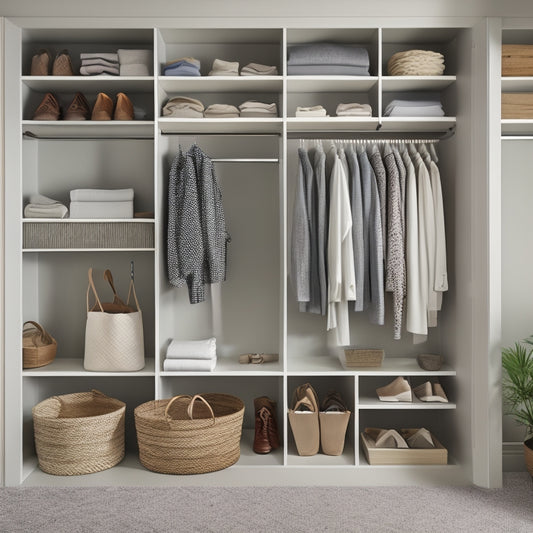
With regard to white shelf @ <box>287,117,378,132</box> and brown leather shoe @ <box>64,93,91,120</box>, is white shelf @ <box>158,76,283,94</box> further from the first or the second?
brown leather shoe @ <box>64,93,91,120</box>

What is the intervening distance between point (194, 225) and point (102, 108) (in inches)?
33.2

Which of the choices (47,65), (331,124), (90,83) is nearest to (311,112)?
(331,124)

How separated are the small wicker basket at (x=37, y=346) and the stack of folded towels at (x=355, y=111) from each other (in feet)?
6.81

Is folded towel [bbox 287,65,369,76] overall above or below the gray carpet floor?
above

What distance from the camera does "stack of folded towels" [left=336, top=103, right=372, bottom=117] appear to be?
320 centimetres

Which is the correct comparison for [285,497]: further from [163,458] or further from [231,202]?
[231,202]

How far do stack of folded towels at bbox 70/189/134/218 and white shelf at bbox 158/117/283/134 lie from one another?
1.47ft

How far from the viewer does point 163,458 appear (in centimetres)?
303

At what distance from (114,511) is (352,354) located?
4.70 ft

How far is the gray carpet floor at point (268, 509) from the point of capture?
8.36 ft

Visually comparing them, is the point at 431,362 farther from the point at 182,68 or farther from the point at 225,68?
the point at 182,68

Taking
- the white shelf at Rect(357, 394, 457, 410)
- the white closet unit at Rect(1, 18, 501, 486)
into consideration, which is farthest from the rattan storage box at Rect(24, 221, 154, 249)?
the white shelf at Rect(357, 394, 457, 410)

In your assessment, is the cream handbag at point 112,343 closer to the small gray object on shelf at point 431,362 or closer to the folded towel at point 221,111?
the folded towel at point 221,111

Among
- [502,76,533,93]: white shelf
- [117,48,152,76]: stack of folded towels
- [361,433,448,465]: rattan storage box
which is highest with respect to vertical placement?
[117,48,152,76]: stack of folded towels
